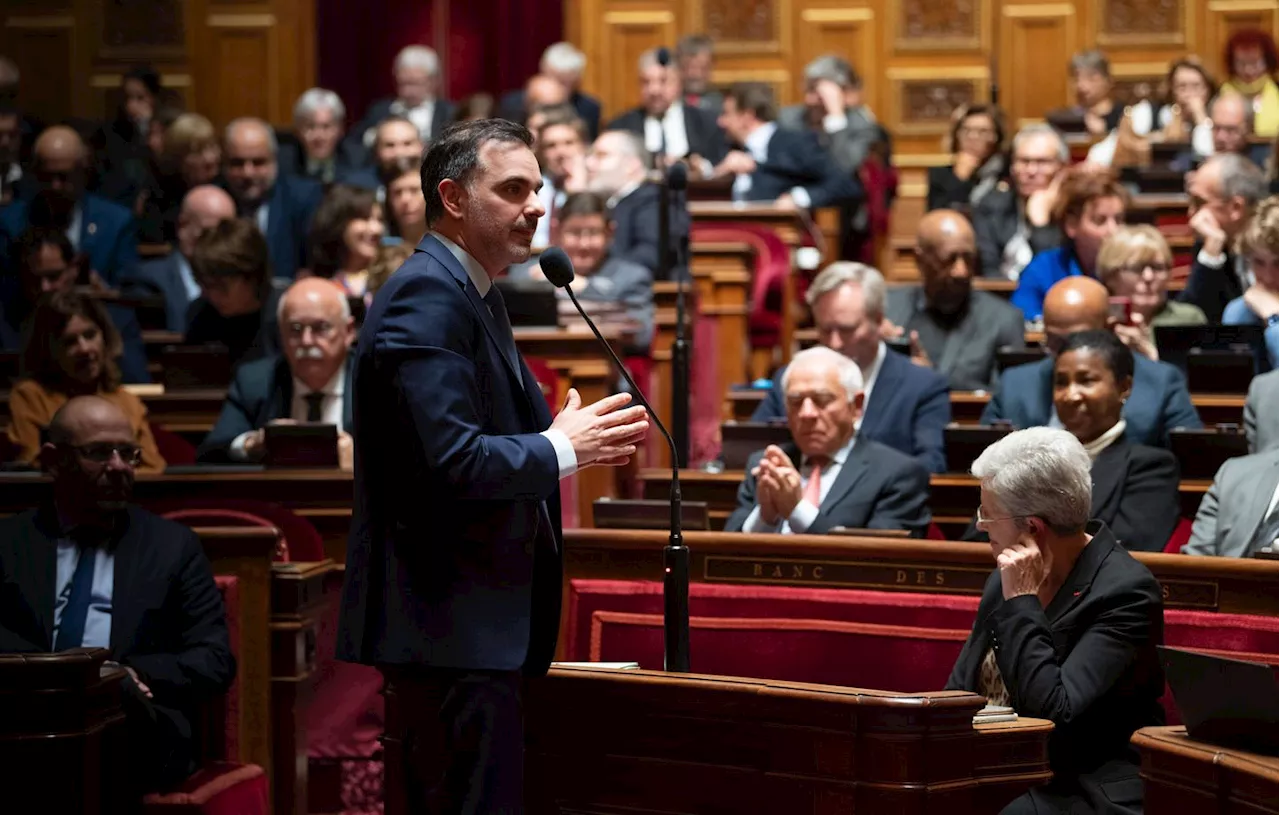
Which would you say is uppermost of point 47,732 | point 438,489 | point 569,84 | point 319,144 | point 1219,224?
point 569,84

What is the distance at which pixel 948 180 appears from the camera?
8.05m

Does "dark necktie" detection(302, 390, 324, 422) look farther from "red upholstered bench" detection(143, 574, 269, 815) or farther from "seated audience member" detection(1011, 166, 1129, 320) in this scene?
"seated audience member" detection(1011, 166, 1129, 320)

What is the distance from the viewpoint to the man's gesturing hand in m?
2.38

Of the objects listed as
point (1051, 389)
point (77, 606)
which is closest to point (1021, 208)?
point (1051, 389)

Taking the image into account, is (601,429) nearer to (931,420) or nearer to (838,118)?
(931,420)

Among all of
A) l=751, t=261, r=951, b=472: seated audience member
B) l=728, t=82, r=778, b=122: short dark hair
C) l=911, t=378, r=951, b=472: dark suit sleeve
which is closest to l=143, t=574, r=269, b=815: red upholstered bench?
l=751, t=261, r=951, b=472: seated audience member

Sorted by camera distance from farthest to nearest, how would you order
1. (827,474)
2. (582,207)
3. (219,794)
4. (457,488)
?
1. (582,207)
2. (827,474)
3. (219,794)
4. (457,488)

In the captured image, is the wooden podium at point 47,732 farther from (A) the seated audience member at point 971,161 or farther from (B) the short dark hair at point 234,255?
(A) the seated audience member at point 971,161

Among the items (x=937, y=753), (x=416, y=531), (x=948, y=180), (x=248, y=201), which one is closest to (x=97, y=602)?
(x=416, y=531)

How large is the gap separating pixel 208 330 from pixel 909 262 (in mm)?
3891

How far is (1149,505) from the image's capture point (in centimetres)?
386

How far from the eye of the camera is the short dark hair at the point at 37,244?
6.40 meters

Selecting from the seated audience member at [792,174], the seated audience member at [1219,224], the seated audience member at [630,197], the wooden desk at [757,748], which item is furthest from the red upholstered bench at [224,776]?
the seated audience member at [792,174]

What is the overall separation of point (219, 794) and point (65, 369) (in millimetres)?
1917
